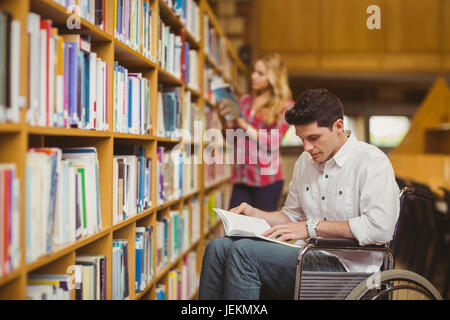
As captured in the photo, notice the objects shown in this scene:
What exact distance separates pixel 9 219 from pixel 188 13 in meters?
1.93

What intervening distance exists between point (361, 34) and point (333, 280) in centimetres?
494

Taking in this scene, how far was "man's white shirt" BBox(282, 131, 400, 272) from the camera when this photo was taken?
1.54 metres

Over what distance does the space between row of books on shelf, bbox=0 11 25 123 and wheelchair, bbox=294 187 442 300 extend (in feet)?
2.96

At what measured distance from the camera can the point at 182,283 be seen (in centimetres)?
275

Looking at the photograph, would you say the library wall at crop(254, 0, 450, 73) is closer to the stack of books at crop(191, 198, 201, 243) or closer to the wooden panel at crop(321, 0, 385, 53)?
the wooden panel at crop(321, 0, 385, 53)

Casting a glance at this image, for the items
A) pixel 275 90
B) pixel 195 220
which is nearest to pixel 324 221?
pixel 275 90

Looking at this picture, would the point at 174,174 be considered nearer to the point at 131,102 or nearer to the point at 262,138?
the point at 262,138

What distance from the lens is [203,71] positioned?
10.6ft

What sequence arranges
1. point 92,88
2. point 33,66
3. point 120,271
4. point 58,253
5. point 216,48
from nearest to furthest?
point 33,66 < point 58,253 < point 92,88 < point 120,271 < point 216,48

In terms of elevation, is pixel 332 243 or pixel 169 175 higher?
pixel 169 175

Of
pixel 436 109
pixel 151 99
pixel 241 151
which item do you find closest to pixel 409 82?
pixel 436 109

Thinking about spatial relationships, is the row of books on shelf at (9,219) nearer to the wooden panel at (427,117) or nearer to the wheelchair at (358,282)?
the wheelchair at (358,282)

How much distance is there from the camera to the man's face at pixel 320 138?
1.65 meters

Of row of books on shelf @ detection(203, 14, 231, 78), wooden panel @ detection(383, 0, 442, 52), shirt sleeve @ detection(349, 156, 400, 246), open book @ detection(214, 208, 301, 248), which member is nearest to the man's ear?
shirt sleeve @ detection(349, 156, 400, 246)
